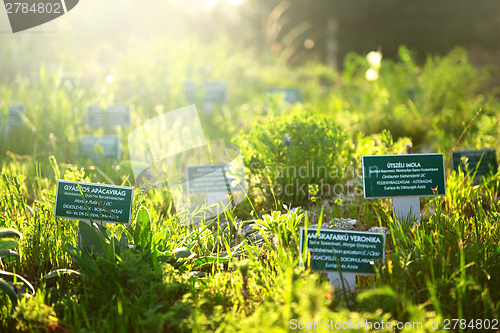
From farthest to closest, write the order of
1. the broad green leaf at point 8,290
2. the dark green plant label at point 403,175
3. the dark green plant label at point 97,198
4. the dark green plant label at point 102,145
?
the dark green plant label at point 102,145 < the dark green plant label at point 403,175 < the dark green plant label at point 97,198 < the broad green leaf at point 8,290

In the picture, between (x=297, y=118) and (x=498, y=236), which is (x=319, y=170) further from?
(x=498, y=236)

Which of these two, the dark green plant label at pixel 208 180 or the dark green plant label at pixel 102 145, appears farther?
the dark green plant label at pixel 102 145

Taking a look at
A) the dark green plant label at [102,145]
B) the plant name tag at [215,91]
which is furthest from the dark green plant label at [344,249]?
the plant name tag at [215,91]

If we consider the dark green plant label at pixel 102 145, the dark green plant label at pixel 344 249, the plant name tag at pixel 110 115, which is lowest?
the dark green plant label at pixel 344 249

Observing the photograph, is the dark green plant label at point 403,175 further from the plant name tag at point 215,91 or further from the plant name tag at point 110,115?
the plant name tag at point 215,91

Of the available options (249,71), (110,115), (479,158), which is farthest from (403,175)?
(249,71)

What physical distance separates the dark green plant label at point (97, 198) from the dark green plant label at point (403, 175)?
116 cm

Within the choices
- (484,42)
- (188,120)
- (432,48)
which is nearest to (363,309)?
(188,120)

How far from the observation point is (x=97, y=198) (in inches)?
57.7

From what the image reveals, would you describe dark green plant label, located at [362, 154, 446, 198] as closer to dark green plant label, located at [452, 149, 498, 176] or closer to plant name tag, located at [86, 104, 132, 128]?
dark green plant label, located at [452, 149, 498, 176]

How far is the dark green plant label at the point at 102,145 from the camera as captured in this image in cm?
287

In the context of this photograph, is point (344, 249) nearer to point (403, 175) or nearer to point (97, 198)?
point (403, 175)

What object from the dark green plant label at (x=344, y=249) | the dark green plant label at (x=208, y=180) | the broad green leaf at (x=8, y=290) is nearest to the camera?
the broad green leaf at (x=8, y=290)

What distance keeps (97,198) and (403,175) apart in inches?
59.2
